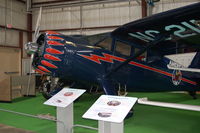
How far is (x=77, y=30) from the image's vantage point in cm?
1292

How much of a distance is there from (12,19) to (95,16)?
222 inches

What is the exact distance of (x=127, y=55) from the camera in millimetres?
5184

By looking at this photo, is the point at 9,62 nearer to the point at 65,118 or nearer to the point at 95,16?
the point at 95,16

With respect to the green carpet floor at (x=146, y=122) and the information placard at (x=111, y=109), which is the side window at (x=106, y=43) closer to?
the green carpet floor at (x=146, y=122)

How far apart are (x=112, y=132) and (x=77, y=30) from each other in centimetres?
1141

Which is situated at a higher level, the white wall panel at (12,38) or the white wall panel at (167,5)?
the white wall panel at (167,5)

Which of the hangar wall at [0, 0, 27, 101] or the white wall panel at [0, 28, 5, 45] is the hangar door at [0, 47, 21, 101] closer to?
the hangar wall at [0, 0, 27, 101]

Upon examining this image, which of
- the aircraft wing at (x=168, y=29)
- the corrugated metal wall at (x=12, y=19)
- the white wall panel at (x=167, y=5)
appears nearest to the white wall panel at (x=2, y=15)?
the corrugated metal wall at (x=12, y=19)

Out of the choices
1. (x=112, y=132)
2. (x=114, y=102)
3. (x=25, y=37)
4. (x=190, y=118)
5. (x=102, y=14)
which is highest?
(x=102, y=14)

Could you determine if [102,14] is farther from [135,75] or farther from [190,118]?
[190,118]

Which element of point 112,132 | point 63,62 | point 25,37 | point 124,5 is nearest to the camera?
point 112,132

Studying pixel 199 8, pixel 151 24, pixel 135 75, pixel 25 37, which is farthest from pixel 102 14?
pixel 199 8

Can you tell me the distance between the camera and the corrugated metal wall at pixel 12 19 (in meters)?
12.5

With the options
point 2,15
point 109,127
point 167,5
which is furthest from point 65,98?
point 2,15
